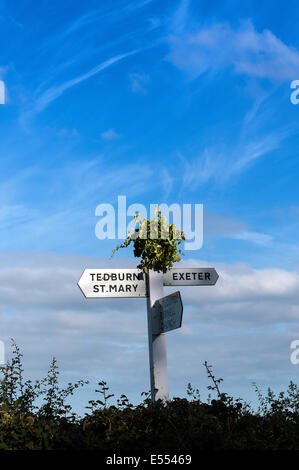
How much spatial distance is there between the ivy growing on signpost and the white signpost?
0.20m

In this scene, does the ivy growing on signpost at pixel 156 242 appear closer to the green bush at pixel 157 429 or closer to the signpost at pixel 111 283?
the signpost at pixel 111 283

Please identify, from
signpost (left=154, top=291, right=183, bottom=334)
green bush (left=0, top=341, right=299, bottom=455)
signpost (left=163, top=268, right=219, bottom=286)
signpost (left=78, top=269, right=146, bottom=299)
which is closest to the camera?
green bush (left=0, top=341, right=299, bottom=455)

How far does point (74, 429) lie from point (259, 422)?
8.06ft

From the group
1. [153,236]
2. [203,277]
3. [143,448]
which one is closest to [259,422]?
[143,448]

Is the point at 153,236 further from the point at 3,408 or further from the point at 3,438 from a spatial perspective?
the point at 3,438

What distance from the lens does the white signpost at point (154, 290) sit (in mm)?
10570

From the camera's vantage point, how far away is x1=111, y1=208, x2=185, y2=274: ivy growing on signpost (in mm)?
11156

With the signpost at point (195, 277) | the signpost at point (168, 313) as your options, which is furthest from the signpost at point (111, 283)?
the signpost at point (195, 277)

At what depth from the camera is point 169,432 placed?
677 cm

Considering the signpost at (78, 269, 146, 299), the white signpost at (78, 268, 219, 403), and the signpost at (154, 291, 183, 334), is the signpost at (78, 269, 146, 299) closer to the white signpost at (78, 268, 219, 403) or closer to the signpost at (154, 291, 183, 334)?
the white signpost at (78, 268, 219, 403)

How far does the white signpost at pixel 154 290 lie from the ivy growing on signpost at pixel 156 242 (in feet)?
0.65

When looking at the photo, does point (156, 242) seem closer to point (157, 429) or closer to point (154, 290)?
point (154, 290)

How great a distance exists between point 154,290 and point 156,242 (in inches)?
40.7

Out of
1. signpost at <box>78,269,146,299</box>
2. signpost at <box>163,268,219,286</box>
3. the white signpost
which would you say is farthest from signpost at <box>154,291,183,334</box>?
signpost at <box>163,268,219,286</box>
